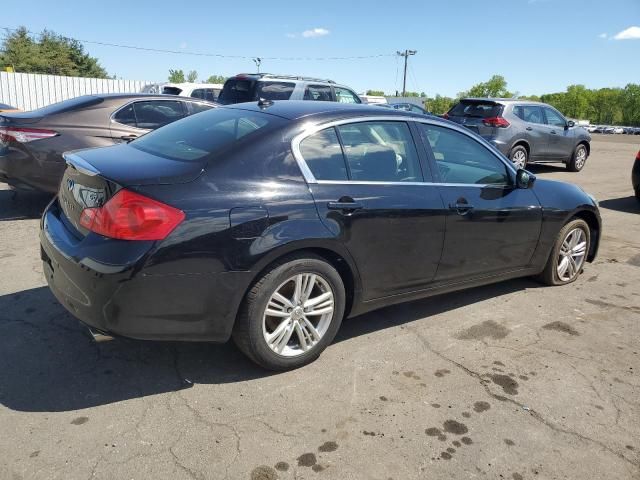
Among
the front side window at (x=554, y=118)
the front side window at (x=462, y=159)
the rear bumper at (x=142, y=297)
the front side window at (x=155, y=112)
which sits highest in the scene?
the front side window at (x=554, y=118)

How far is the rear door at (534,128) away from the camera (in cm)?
1223

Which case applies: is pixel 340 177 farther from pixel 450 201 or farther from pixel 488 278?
pixel 488 278

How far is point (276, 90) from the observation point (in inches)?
450

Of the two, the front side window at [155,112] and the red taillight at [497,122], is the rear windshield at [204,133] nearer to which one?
the front side window at [155,112]

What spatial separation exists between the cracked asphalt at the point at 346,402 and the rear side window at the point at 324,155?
1188 mm

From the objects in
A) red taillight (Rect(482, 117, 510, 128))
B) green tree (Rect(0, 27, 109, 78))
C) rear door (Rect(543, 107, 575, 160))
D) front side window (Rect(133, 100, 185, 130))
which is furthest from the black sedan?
green tree (Rect(0, 27, 109, 78))

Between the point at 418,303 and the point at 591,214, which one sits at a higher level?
the point at 591,214

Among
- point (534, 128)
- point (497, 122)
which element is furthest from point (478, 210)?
point (534, 128)

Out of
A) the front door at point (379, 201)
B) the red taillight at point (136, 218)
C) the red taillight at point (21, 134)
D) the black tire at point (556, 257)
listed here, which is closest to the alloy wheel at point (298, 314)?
the front door at point (379, 201)

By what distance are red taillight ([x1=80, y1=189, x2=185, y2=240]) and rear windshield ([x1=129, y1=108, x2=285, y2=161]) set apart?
47 centimetres

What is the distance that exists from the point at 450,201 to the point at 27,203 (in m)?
6.12

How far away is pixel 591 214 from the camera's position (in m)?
5.07

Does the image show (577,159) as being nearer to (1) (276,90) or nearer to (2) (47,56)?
(1) (276,90)

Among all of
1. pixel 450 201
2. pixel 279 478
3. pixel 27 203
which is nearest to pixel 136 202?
pixel 279 478
